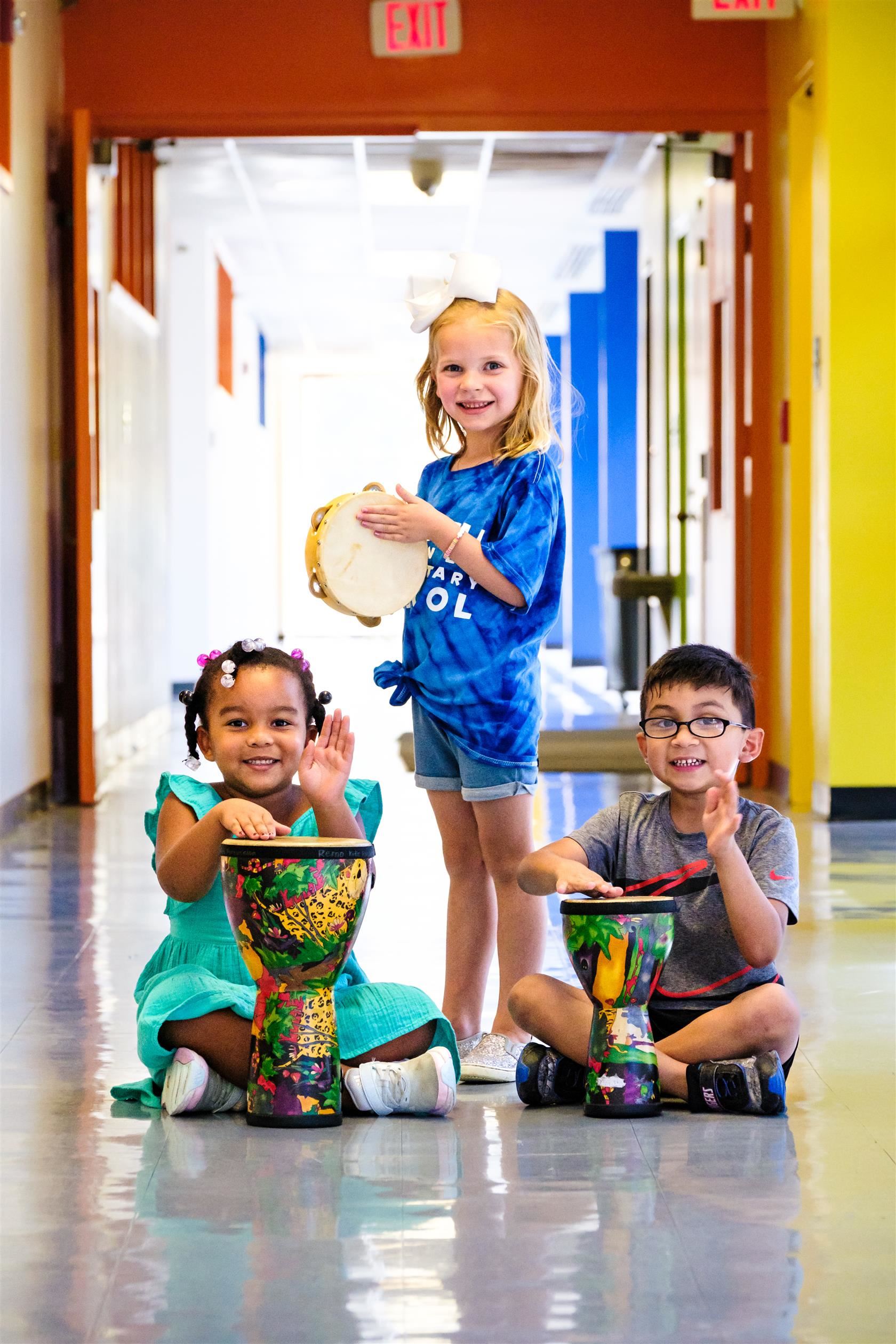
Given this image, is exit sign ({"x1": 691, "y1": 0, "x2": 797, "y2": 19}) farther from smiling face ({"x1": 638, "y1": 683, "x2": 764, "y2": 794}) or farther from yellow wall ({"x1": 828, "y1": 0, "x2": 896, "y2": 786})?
smiling face ({"x1": 638, "y1": 683, "x2": 764, "y2": 794})

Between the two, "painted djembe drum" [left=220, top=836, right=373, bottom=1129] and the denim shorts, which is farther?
the denim shorts

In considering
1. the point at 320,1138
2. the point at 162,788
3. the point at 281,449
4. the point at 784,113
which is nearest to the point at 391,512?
the point at 162,788

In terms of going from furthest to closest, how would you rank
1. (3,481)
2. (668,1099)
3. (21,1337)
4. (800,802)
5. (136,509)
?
(136,509) → (800,802) → (3,481) → (668,1099) → (21,1337)

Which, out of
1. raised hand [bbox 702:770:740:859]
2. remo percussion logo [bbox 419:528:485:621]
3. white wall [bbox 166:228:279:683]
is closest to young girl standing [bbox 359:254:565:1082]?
remo percussion logo [bbox 419:528:485:621]

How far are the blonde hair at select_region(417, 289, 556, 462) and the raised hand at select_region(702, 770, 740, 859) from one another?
70cm

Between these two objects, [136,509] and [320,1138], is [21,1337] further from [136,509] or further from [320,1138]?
[136,509]

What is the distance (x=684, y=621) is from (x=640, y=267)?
2.88m

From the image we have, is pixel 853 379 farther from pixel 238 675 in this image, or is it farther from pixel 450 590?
pixel 238 675

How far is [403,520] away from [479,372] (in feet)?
0.97

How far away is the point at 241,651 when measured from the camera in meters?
2.44

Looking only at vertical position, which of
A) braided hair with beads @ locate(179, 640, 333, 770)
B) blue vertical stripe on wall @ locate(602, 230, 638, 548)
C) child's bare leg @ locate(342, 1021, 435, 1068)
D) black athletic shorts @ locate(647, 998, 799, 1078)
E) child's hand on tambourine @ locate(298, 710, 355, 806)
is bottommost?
child's bare leg @ locate(342, 1021, 435, 1068)

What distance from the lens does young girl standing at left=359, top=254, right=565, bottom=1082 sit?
258 centimetres

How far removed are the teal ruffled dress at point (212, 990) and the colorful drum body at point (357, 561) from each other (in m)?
0.30

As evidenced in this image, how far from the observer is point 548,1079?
93.7 inches
